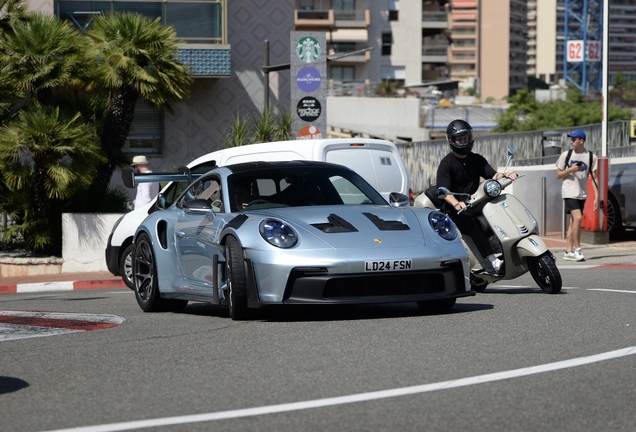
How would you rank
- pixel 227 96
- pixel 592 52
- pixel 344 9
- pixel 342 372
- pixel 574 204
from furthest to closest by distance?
pixel 592 52, pixel 344 9, pixel 227 96, pixel 574 204, pixel 342 372

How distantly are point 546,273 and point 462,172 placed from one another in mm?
1393

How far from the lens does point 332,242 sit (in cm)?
879

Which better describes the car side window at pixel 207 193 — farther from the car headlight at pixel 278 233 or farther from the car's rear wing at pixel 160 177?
the car headlight at pixel 278 233

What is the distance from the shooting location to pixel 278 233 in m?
8.86

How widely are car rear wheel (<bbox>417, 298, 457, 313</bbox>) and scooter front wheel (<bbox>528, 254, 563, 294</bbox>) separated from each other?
1.62m

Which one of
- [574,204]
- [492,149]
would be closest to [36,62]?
[574,204]

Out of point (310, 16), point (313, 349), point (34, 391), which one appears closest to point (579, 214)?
point (313, 349)

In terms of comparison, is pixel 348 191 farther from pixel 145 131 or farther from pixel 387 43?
pixel 387 43

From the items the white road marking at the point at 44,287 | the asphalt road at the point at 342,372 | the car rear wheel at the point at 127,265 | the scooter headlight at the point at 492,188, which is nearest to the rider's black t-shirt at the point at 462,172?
the scooter headlight at the point at 492,188

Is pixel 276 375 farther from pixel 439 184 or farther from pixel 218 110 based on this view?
pixel 218 110

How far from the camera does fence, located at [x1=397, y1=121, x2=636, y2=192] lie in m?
31.7

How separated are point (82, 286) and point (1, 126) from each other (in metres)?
3.89

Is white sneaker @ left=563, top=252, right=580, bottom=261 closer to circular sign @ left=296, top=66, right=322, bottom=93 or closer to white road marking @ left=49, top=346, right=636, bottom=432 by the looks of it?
circular sign @ left=296, top=66, right=322, bottom=93

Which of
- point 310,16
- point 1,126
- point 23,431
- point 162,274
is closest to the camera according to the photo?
point 23,431
